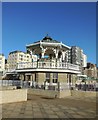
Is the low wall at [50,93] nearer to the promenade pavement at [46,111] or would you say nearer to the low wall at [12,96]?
the low wall at [12,96]

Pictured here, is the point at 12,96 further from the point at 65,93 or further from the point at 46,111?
the point at 65,93

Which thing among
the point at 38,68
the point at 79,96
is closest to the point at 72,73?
the point at 38,68

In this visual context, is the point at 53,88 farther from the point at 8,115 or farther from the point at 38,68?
the point at 8,115

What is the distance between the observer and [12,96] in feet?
46.4

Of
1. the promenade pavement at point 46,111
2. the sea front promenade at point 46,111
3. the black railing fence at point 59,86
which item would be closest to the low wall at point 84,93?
the black railing fence at point 59,86

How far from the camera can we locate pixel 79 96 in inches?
782

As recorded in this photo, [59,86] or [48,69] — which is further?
[48,69]

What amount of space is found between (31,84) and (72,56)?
163 meters

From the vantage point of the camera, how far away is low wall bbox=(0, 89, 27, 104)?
13434 mm

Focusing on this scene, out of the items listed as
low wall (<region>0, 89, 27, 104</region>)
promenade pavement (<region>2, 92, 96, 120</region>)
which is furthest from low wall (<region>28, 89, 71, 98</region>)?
promenade pavement (<region>2, 92, 96, 120</region>)

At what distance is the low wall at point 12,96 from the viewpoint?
44.1ft

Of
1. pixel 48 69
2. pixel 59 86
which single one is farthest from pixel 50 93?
pixel 48 69

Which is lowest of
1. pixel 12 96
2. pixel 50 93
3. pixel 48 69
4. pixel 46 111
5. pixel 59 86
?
pixel 46 111

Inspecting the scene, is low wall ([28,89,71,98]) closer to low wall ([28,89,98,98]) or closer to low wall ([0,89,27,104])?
low wall ([28,89,98,98])
